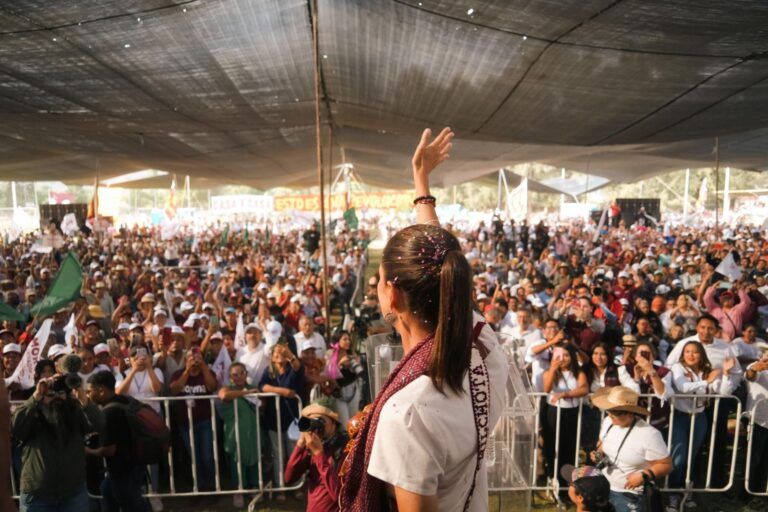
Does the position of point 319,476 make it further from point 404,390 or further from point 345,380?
point 345,380

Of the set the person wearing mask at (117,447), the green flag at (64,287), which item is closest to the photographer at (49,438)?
the person wearing mask at (117,447)

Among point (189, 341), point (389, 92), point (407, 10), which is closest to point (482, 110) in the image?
point (389, 92)

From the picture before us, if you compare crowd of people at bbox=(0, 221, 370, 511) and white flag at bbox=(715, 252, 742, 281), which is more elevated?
white flag at bbox=(715, 252, 742, 281)

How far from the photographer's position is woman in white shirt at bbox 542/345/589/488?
4.69m

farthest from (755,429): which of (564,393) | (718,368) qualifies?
(564,393)

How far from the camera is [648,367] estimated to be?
4.48m

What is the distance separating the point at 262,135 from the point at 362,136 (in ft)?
9.81

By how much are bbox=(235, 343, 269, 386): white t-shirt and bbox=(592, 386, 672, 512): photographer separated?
3.06 meters

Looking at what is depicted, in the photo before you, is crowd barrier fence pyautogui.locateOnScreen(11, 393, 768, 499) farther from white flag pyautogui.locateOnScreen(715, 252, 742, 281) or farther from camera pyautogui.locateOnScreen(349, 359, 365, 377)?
white flag pyautogui.locateOnScreen(715, 252, 742, 281)

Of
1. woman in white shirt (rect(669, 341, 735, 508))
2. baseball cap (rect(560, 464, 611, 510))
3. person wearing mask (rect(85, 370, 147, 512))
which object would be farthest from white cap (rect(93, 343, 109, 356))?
woman in white shirt (rect(669, 341, 735, 508))

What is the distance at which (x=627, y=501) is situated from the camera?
3473mm

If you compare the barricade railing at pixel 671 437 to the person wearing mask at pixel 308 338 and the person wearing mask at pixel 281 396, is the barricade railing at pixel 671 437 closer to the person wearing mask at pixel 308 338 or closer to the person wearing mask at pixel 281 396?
the person wearing mask at pixel 281 396

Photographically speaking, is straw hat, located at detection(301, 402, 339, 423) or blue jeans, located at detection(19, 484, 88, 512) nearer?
straw hat, located at detection(301, 402, 339, 423)

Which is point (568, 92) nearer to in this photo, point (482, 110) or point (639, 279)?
point (482, 110)
